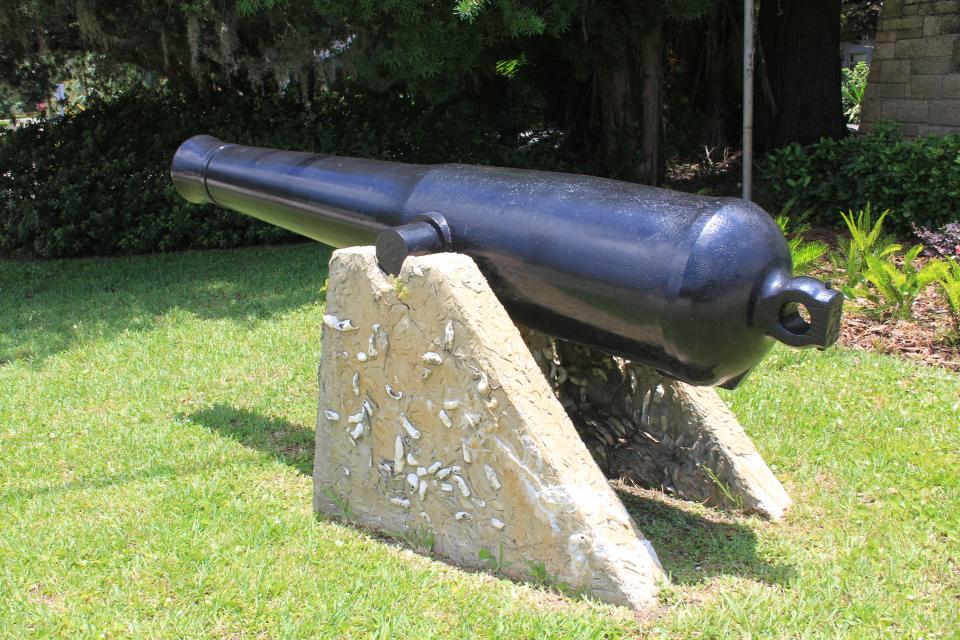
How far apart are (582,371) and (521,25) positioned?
13.5 feet

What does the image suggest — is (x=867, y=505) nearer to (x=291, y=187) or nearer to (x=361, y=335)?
(x=361, y=335)

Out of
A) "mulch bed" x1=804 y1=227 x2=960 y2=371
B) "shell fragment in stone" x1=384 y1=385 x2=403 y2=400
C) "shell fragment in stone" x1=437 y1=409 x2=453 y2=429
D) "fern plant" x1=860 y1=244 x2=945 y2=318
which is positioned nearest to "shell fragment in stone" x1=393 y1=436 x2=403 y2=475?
"shell fragment in stone" x1=384 y1=385 x2=403 y2=400

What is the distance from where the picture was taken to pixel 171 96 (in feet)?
33.2

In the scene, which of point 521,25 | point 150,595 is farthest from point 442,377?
point 521,25

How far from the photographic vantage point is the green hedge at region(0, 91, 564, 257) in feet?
31.4

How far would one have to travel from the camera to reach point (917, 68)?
9.12 meters

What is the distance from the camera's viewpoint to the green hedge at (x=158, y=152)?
31.4 feet

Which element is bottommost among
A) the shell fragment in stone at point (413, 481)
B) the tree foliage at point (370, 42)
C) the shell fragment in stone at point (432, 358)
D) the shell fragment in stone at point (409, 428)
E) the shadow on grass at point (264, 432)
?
the shadow on grass at point (264, 432)

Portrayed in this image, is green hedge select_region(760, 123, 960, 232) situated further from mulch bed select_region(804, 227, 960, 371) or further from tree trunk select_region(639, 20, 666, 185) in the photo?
mulch bed select_region(804, 227, 960, 371)

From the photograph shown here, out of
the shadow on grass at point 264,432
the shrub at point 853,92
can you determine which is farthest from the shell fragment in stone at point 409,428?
the shrub at point 853,92

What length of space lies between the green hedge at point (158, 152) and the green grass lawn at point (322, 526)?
152 inches

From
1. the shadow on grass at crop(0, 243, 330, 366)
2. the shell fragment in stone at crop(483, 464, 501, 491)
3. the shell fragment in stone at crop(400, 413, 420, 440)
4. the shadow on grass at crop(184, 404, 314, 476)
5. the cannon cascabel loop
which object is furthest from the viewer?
the shadow on grass at crop(0, 243, 330, 366)

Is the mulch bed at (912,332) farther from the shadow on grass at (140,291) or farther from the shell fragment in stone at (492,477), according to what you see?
the shadow on grass at (140,291)

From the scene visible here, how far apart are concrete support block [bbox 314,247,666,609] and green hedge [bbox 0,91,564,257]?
21.6 feet
